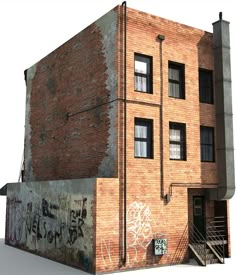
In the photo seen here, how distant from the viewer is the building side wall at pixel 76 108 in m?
14.6

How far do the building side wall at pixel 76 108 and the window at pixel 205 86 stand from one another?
459cm

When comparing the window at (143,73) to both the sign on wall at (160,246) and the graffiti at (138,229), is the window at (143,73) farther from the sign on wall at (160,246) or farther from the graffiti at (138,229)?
the sign on wall at (160,246)

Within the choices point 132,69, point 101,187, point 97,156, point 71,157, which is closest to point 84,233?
point 101,187

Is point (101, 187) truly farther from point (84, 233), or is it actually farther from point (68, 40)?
point (68, 40)

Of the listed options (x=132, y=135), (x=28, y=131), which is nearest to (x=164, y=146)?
(x=132, y=135)

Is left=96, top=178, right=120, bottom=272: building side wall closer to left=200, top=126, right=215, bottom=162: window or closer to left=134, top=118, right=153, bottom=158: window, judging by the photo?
left=134, top=118, right=153, bottom=158: window

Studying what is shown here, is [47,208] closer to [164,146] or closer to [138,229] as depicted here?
[138,229]

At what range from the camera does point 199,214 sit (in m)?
16.3

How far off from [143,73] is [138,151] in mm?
3124

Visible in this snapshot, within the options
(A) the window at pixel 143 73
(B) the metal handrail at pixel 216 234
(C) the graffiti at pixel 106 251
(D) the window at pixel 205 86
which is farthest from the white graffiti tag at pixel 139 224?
(D) the window at pixel 205 86

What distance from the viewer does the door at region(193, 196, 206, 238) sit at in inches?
635

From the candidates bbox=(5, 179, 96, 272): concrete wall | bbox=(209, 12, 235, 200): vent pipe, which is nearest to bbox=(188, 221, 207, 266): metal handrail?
bbox=(209, 12, 235, 200): vent pipe

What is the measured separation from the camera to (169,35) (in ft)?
51.2

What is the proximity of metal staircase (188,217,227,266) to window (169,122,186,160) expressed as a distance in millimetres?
2951
